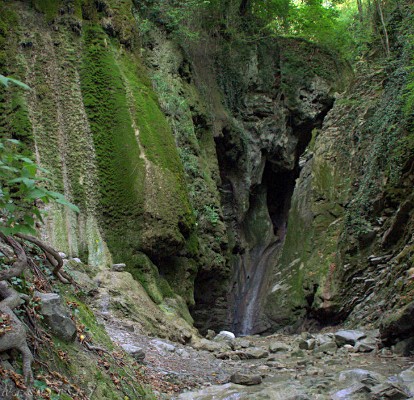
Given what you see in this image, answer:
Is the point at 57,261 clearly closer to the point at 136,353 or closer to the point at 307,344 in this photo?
the point at 136,353

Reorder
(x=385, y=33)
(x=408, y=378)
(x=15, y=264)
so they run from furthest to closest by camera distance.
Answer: (x=385, y=33), (x=408, y=378), (x=15, y=264)

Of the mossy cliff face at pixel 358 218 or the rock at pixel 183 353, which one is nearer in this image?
the rock at pixel 183 353

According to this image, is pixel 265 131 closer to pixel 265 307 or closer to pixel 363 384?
pixel 265 307

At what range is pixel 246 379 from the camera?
19.3 feet

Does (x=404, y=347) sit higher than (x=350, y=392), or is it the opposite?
(x=404, y=347)

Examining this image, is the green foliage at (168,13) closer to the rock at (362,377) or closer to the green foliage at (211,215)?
the green foliage at (211,215)

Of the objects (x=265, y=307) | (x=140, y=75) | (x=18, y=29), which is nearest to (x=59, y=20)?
(x=18, y=29)

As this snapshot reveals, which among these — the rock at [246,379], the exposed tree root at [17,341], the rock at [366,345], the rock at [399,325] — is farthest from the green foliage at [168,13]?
the exposed tree root at [17,341]

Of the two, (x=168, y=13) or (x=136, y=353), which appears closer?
(x=136, y=353)

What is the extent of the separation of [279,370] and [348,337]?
7.08 ft

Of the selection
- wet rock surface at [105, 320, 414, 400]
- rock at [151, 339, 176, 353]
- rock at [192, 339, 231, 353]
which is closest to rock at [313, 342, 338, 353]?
wet rock surface at [105, 320, 414, 400]

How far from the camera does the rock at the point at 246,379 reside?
586cm

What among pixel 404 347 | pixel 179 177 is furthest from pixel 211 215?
pixel 404 347

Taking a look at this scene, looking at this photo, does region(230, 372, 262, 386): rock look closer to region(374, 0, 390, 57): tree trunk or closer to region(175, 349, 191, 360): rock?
region(175, 349, 191, 360): rock
